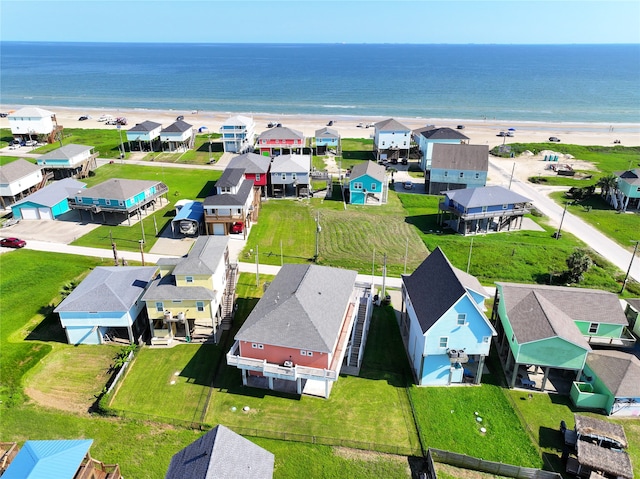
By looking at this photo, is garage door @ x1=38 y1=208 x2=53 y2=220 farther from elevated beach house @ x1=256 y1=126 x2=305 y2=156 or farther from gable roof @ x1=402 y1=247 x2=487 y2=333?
gable roof @ x1=402 y1=247 x2=487 y2=333

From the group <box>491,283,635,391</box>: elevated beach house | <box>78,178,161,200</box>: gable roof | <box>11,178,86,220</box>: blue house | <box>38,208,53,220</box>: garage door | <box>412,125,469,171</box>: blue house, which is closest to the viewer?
<box>491,283,635,391</box>: elevated beach house

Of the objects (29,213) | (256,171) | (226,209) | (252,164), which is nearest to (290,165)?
(256,171)

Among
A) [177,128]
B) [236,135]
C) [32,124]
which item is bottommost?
[236,135]

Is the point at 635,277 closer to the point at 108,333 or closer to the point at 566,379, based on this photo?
the point at 566,379

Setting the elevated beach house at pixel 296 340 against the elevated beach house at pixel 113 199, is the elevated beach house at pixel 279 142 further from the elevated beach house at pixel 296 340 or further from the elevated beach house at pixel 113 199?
the elevated beach house at pixel 296 340

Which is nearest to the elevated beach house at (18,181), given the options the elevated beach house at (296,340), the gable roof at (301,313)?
the gable roof at (301,313)

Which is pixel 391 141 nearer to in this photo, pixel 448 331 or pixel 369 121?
pixel 369 121

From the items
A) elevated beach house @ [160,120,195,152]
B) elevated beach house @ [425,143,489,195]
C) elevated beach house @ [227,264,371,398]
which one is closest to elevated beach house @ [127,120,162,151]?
elevated beach house @ [160,120,195,152]

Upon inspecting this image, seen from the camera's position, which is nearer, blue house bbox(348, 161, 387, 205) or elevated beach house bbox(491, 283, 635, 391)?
elevated beach house bbox(491, 283, 635, 391)
